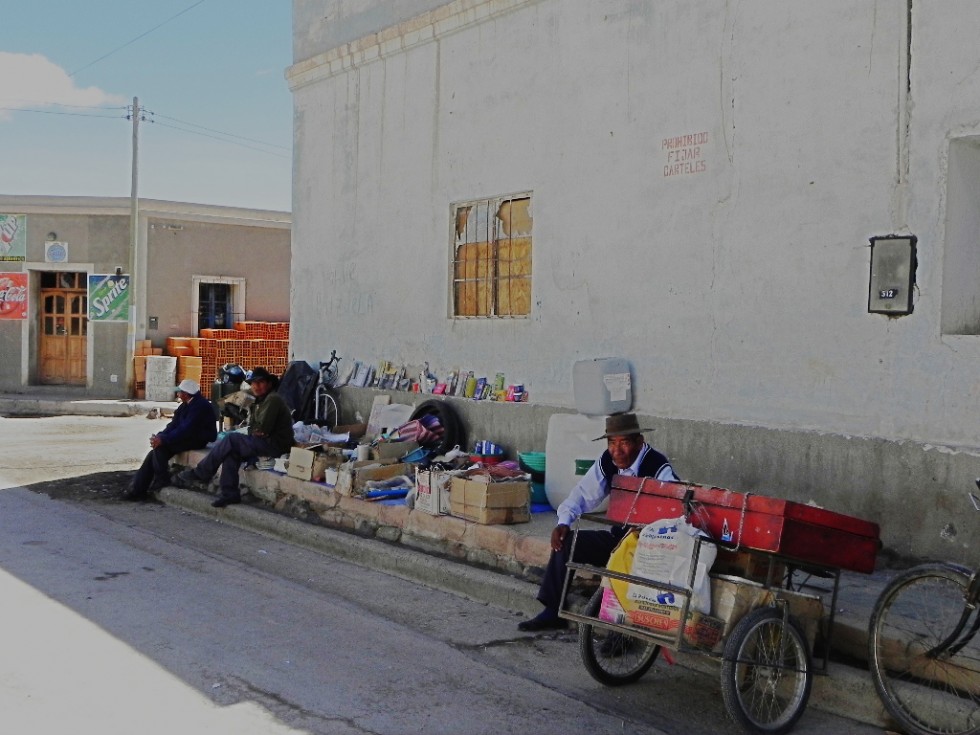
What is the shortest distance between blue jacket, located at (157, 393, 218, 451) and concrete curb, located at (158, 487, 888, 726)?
0.63 meters

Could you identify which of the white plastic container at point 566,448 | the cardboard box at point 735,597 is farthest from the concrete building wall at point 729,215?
the cardboard box at point 735,597

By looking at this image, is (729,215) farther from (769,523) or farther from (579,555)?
(769,523)

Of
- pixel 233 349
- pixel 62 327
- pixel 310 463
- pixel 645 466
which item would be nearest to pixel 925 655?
pixel 645 466

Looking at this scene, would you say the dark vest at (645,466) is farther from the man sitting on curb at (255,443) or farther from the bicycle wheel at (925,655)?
the man sitting on curb at (255,443)

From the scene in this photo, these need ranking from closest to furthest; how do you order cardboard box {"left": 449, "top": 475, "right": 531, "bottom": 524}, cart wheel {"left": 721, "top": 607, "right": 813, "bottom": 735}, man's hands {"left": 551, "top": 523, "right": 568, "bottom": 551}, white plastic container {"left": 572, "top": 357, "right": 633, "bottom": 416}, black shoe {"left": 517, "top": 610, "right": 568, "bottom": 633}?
cart wheel {"left": 721, "top": 607, "right": 813, "bottom": 735} → man's hands {"left": 551, "top": 523, "right": 568, "bottom": 551} → black shoe {"left": 517, "top": 610, "right": 568, "bottom": 633} → cardboard box {"left": 449, "top": 475, "right": 531, "bottom": 524} → white plastic container {"left": 572, "top": 357, "right": 633, "bottom": 416}

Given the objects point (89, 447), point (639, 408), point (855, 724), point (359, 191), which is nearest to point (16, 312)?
point (89, 447)

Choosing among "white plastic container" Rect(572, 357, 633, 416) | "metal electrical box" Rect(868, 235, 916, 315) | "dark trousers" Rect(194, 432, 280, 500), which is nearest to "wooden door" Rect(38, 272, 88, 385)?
"dark trousers" Rect(194, 432, 280, 500)

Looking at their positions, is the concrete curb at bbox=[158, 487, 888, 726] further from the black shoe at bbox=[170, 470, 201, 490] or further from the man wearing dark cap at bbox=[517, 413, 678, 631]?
the man wearing dark cap at bbox=[517, 413, 678, 631]

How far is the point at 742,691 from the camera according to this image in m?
5.29

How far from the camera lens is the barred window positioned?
11273 mm

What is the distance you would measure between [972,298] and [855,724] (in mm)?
3372

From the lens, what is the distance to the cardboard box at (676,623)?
518cm

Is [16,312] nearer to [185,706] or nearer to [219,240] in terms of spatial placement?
[219,240]

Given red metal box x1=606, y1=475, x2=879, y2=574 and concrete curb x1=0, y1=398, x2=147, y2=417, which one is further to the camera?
concrete curb x1=0, y1=398, x2=147, y2=417
